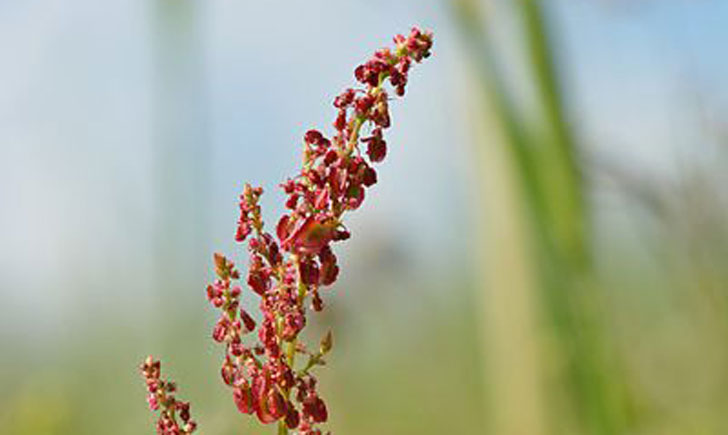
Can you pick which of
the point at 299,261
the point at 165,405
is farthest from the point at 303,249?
the point at 165,405

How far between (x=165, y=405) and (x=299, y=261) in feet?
0.46

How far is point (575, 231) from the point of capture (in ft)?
4.67

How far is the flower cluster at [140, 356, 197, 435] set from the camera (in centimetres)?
82

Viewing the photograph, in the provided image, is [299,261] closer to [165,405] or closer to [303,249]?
[303,249]

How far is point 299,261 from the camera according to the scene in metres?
0.80

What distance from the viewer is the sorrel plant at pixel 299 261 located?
0.79 metres

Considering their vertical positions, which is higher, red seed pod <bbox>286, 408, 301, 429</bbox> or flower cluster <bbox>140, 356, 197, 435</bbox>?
flower cluster <bbox>140, 356, 197, 435</bbox>

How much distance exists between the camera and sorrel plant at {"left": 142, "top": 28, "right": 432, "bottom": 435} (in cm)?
79

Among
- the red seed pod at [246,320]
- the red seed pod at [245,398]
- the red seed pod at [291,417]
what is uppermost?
the red seed pod at [246,320]

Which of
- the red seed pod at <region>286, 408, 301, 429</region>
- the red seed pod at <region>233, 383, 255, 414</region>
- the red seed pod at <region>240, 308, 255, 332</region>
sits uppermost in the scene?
the red seed pod at <region>240, 308, 255, 332</region>

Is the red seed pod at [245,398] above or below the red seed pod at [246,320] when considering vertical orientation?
below

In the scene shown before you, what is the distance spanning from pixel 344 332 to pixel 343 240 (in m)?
1.66

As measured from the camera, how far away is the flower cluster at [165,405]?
0.82 metres

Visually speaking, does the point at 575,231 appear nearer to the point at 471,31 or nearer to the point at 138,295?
the point at 471,31
